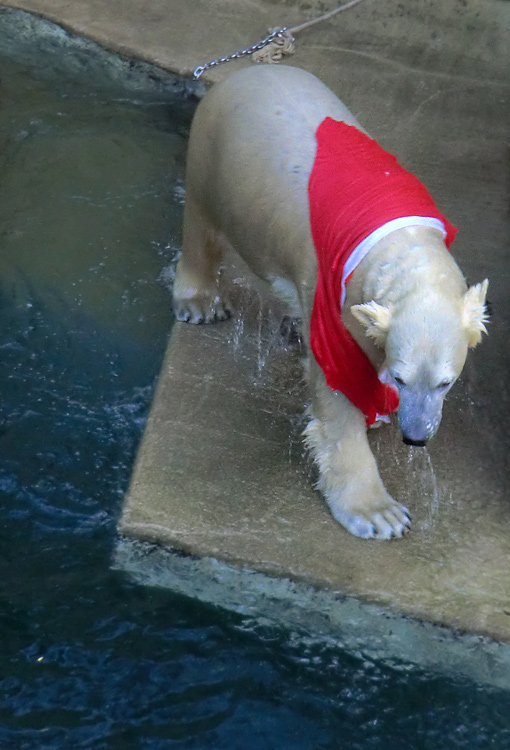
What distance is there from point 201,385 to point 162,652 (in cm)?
98

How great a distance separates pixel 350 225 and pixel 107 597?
1.36 metres

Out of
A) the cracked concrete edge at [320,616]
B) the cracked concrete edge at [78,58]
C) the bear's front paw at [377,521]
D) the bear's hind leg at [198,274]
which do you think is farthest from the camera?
the cracked concrete edge at [78,58]

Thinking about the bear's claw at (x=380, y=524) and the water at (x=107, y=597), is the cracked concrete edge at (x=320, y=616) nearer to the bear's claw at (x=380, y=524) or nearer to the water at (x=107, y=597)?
the water at (x=107, y=597)

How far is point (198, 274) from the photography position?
362cm

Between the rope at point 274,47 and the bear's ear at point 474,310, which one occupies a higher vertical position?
the rope at point 274,47

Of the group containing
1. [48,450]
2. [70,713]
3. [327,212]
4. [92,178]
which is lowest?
[70,713]

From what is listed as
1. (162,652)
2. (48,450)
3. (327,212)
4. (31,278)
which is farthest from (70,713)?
(31,278)

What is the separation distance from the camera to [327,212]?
2.68 m

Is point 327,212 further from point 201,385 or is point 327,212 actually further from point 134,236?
point 134,236

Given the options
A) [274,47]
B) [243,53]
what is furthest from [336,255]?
[274,47]

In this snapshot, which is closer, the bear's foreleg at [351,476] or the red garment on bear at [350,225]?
the red garment on bear at [350,225]

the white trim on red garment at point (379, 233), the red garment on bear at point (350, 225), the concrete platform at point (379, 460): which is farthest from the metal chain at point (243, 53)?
the white trim on red garment at point (379, 233)

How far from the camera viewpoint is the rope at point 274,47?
16.4 ft

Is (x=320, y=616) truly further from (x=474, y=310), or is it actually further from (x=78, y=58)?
(x=78, y=58)
